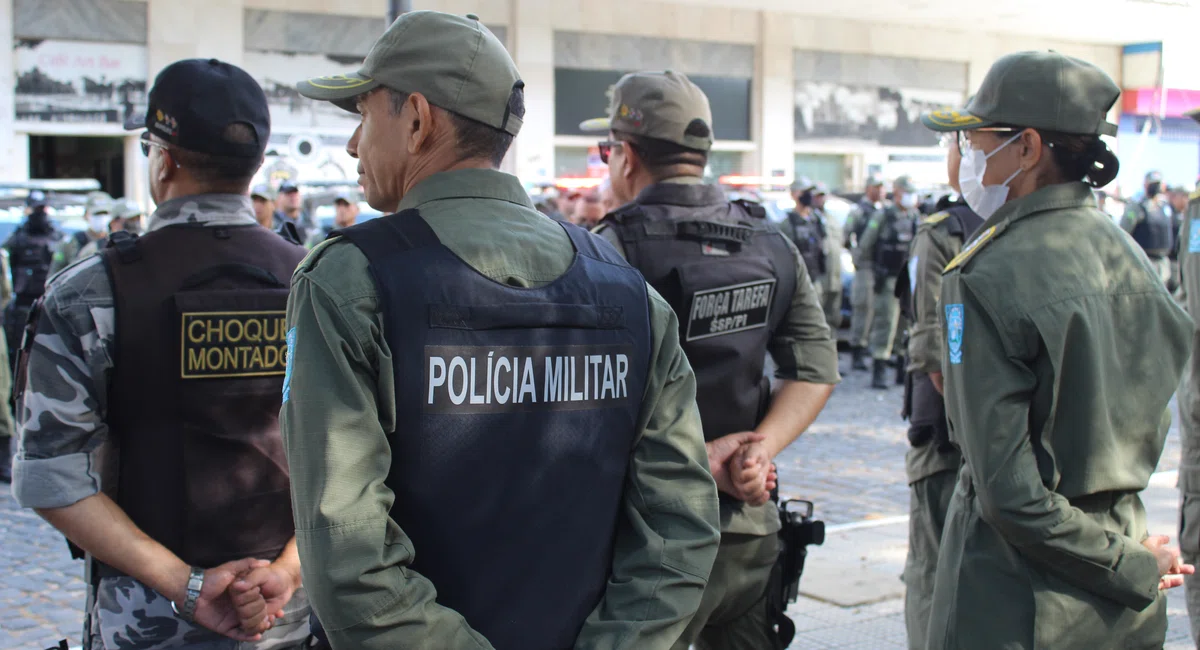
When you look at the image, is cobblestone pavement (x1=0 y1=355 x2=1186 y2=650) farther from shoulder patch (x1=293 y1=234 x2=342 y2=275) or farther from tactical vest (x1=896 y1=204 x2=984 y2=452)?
shoulder patch (x1=293 y1=234 x2=342 y2=275)

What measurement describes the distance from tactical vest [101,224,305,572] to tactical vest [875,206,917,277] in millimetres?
12535

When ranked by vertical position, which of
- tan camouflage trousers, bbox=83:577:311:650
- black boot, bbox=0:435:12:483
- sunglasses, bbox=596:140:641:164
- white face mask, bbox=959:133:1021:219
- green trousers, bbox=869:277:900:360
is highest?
sunglasses, bbox=596:140:641:164

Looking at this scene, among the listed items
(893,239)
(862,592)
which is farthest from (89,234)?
(862,592)

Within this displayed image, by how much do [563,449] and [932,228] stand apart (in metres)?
3.09

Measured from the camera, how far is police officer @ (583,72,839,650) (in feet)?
10.4

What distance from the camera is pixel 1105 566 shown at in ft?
8.15

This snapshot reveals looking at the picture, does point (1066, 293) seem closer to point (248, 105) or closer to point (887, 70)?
point (248, 105)

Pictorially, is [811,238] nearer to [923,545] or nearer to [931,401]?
[931,401]

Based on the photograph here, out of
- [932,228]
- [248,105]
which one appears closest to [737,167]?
[932,228]

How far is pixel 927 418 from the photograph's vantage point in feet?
14.4

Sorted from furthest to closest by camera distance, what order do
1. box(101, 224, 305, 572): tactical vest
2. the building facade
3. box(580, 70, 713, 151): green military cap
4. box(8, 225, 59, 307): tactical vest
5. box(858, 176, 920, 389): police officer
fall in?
the building facade → box(858, 176, 920, 389): police officer → box(8, 225, 59, 307): tactical vest → box(580, 70, 713, 151): green military cap → box(101, 224, 305, 572): tactical vest

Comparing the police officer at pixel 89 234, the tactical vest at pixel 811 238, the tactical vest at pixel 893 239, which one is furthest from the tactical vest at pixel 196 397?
the tactical vest at pixel 893 239

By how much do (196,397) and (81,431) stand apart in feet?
0.79

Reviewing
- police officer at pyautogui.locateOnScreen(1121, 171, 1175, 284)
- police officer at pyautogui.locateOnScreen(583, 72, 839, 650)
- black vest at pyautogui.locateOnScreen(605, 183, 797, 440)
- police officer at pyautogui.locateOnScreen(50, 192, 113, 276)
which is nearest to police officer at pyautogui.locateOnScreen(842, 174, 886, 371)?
police officer at pyautogui.locateOnScreen(1121, 171, 1175, 284)
